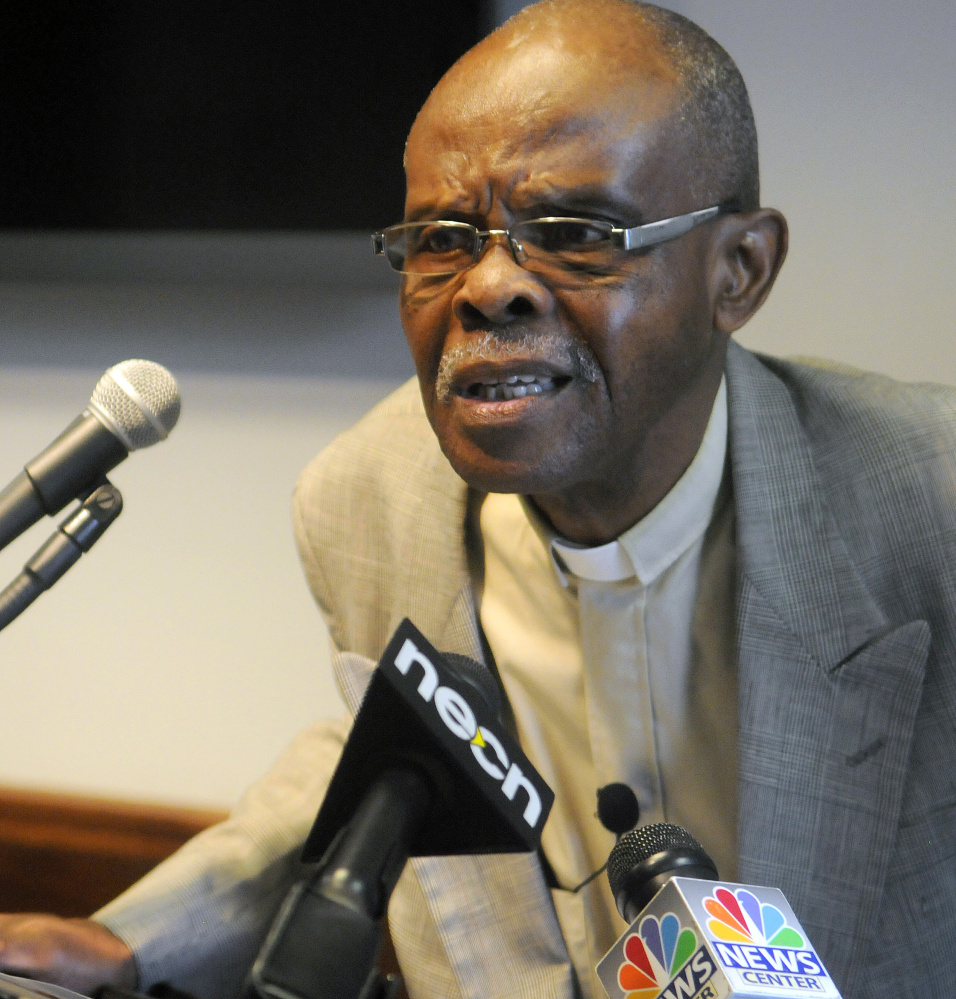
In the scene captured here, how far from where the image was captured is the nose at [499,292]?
0.92 metres

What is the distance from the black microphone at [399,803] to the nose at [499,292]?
1.30ft

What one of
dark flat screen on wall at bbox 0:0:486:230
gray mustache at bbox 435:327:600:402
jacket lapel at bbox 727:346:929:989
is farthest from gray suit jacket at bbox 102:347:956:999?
dark flat screen on wall at bbox 0:0:486:230

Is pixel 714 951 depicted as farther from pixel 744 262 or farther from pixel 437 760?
pixel 744 262

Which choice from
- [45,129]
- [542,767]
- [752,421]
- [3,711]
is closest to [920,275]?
[752,421]

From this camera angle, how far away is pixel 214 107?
1497mm

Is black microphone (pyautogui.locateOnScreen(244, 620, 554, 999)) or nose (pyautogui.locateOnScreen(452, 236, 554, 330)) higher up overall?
nose (pyautogui.locateOnScreen(452, 236, 554, 330))

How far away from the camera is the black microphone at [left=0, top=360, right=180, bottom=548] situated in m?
0.77

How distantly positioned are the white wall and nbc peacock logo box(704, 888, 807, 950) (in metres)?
0.97

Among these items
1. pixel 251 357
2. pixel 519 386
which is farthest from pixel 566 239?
pixel 251 357

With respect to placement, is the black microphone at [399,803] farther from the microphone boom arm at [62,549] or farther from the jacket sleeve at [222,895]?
the jacket sleeve at [222,895]

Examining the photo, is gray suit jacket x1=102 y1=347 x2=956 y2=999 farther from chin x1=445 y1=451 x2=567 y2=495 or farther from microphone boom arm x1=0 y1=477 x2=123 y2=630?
microphone boom arm x1=0 y1=477 x2=123 y2=630

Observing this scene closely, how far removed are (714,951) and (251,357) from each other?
1.27 meters

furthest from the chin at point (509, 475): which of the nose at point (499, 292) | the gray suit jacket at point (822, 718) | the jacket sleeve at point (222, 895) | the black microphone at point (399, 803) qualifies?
the jacket sleeve at point (222, 895)

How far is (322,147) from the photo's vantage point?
146cm
